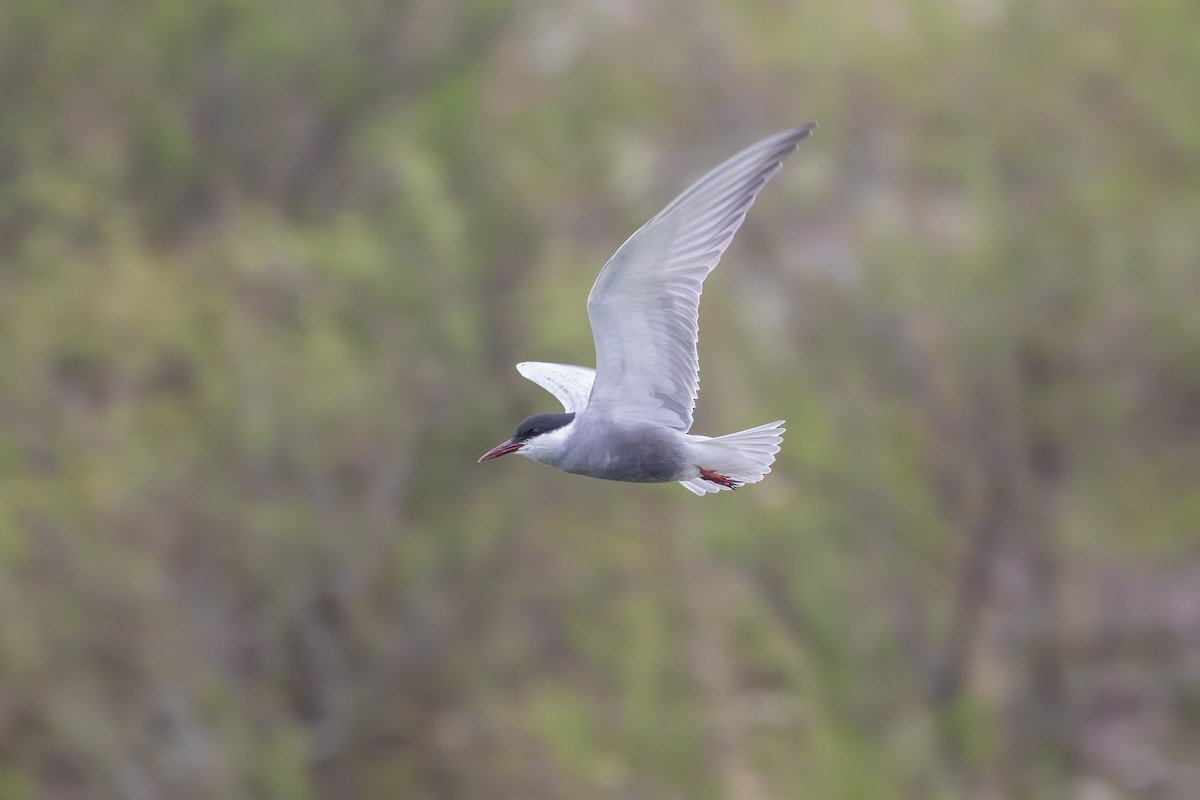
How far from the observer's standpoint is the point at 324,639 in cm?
773

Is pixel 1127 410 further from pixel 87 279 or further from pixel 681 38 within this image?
pixel 87 279

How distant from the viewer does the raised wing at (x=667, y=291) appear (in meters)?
3.76

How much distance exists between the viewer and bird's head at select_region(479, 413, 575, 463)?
3873mm

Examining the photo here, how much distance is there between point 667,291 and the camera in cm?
391

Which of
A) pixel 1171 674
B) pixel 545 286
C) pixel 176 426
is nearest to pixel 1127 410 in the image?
pixel 1171 674

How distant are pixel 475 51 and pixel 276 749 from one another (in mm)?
4588

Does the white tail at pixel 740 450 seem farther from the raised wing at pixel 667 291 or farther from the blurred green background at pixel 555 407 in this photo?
the blurred green background at pixel 555 407

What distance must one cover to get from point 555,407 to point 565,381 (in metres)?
3.55

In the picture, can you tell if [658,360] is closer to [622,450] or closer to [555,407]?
[622,450]

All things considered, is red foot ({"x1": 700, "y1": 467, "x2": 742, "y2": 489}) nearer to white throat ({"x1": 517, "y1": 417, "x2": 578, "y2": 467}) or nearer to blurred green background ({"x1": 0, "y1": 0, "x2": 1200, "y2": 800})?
white throat ({"x1": 517, "y1": 417, "x2": 578, "y2": 467})

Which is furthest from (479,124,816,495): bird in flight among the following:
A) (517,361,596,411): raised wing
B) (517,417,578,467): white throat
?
(517,361,596,411): raised wing

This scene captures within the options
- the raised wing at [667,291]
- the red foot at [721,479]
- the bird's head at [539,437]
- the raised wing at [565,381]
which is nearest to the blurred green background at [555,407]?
the raised wing at [565,381]

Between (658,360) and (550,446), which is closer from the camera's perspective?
(550,446)

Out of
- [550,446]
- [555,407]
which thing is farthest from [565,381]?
[555,407]
